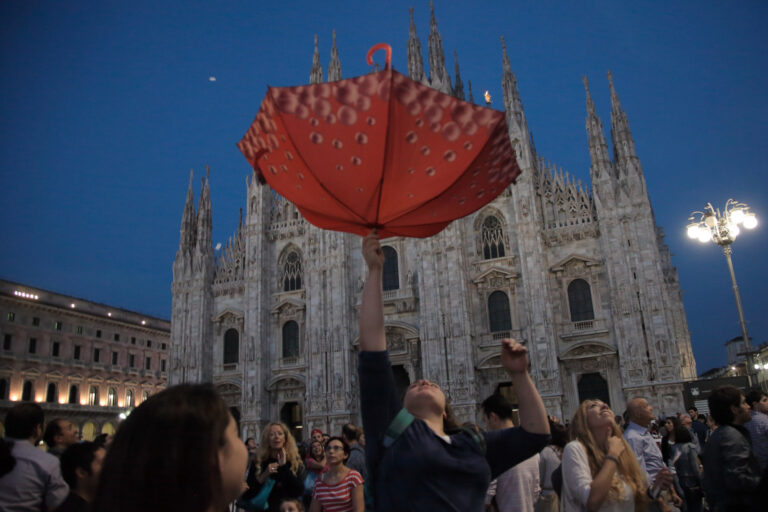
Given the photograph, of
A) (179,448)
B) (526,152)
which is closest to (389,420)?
(179,448)

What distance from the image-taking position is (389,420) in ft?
8.38

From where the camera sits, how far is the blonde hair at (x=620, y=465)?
12.9ft

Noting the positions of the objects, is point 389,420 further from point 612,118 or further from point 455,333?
point 612,118

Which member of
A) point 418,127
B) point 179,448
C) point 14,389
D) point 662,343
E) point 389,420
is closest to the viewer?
point 179,448

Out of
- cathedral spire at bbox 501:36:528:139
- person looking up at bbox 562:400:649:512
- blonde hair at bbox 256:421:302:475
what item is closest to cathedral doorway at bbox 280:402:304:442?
cathedral spire at bbox 501:36:528:139

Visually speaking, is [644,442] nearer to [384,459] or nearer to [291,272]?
[384,459]

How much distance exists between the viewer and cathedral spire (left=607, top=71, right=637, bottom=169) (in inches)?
979

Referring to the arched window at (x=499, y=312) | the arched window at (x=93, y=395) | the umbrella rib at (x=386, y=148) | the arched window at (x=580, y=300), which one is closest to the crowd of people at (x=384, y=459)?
the umbrella rib at (x=386, y=148)

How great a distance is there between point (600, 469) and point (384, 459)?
2.07 m

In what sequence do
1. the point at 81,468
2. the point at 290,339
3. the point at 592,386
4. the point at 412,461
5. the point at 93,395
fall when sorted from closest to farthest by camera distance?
1. the point at 412,461
2. the point at 81,468
3. the point at 592,386
4. the point at 290,339
5. the point at 93,395

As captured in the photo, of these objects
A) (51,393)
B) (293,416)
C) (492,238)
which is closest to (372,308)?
(492,238)

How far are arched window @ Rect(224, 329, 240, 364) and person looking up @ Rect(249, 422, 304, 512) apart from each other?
24.8 meters

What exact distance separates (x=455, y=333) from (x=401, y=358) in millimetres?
2881

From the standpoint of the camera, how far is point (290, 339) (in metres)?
29.1
